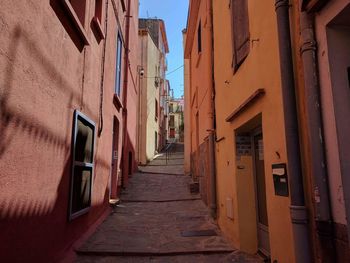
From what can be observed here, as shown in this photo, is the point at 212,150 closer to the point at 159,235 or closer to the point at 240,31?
the point at 159,235

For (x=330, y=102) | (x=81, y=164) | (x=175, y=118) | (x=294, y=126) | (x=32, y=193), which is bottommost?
(x=32, y=193)

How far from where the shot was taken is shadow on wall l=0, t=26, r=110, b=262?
285 cm

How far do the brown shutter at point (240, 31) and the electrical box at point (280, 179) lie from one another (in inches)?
75.7

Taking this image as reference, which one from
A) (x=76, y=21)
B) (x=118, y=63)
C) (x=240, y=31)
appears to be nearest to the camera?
(x=76, y=21)

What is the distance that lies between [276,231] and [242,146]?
6.67ft

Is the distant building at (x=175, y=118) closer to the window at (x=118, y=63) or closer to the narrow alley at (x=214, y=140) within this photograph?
the window at (x=118, y=63)

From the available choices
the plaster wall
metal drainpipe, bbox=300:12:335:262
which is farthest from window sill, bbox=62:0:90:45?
the plaster wall

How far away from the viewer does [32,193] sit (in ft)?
11.3

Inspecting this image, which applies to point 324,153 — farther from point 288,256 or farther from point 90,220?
point 90,220

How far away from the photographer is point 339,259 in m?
2.42

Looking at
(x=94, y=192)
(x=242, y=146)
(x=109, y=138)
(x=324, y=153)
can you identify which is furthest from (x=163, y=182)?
(x=324, y=153)

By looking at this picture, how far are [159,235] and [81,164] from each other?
7.02 feet

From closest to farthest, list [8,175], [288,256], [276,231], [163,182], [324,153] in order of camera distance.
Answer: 1. [324,153]
2. [8,175]
3. [288,256]
4. [276,231]
5. [163,182]

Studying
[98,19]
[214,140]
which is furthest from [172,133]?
[98,19]
